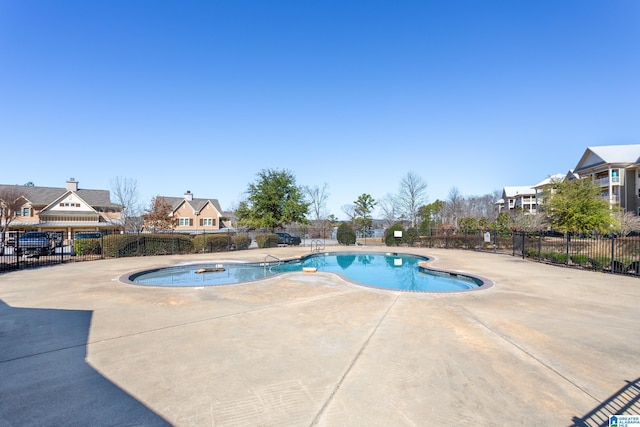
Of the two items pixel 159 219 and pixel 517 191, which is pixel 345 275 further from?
pixel 517 191

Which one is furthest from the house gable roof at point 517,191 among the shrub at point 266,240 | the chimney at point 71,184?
the chimney at point 71,184

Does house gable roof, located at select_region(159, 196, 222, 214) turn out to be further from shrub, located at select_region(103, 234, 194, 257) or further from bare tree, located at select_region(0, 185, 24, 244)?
shrub, located at select_region(103, 234, 194, 257)

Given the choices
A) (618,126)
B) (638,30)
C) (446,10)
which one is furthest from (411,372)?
(618,126)

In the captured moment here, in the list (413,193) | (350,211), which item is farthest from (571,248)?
(350,211)

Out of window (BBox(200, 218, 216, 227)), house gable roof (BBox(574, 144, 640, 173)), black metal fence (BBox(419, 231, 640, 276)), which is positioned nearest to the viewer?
black metal fence (BBox(419, 231, 640, 276))

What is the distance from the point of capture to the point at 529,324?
17.7 ft

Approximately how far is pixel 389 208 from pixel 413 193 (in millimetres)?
5102

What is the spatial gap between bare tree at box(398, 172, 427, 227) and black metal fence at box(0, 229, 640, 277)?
532 inches

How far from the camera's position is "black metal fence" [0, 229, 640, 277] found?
11414mm

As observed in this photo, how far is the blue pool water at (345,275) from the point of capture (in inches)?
413

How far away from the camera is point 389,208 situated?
41312 mm

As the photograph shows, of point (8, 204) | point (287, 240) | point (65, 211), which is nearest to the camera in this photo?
point (287, 240)

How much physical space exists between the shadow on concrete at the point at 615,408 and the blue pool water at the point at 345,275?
20.8 feet

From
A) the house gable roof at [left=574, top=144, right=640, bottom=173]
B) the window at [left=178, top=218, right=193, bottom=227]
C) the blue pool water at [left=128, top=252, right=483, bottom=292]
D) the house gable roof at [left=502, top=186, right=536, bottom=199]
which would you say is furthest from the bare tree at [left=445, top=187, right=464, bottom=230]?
the window at [left=178, top=218, right=193, bottom=227]
